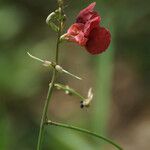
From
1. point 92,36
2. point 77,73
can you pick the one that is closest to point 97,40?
point 92,36

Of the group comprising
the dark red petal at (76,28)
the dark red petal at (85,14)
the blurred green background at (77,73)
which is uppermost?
the dark red petal at (85,14)

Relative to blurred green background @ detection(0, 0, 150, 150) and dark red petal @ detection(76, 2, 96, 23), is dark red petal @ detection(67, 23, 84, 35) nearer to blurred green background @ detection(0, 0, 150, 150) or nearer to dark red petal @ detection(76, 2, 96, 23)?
dark red petal @ detection(76, 2, 96, 23)

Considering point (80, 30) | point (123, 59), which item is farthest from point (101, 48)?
point (123, 59)

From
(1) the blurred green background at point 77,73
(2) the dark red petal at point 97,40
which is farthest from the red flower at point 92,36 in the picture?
(1) the blurred green background at point 77,73

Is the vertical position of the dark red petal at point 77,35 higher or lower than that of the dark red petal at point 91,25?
lower

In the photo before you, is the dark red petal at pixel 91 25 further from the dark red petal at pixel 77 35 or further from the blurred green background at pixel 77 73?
the blurred green background at pixel 77 73

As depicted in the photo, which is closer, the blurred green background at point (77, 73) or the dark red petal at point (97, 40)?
the dark red petal at point (97, 40)

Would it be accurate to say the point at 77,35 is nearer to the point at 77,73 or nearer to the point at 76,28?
the point at 76,28

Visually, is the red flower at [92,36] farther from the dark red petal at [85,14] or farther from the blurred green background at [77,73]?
the blurred green background at [77,73]
